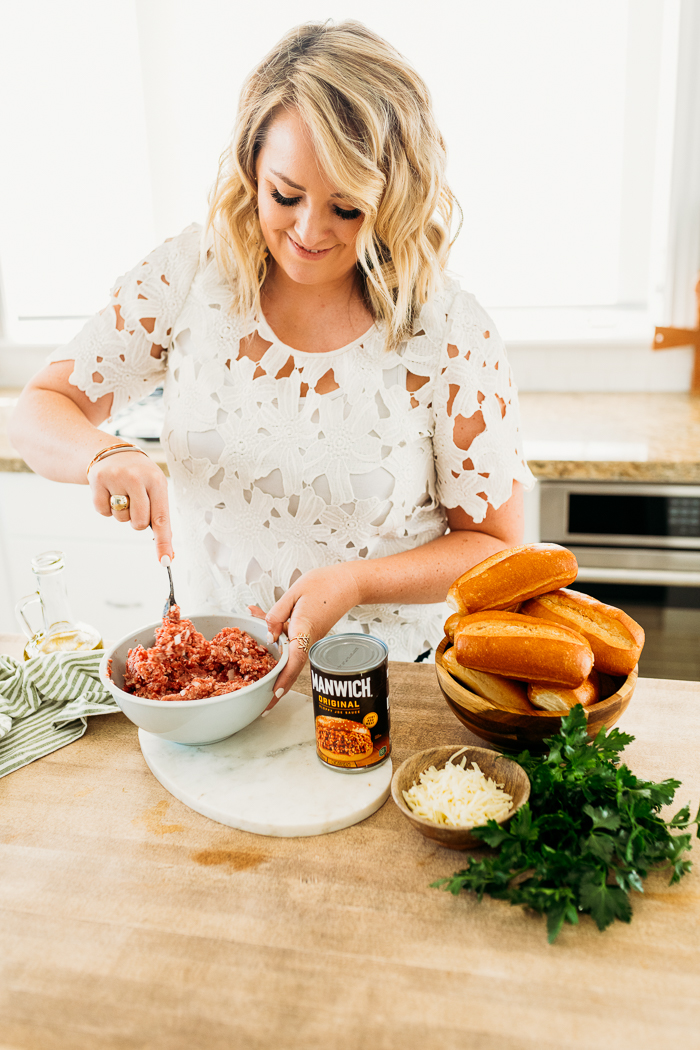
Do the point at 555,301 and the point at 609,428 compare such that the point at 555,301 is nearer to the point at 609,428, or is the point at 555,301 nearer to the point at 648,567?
the point at 609,428

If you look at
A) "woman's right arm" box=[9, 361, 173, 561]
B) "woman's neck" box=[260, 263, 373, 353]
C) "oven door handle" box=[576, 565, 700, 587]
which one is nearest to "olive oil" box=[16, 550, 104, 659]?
"woman's right arm" box=[9, 361, 173, 561]

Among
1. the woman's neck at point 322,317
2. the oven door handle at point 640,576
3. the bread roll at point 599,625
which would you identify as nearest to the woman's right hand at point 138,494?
the woman's neck at point 322,317

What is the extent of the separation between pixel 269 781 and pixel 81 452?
23.8 inches

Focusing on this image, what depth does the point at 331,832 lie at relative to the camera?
0.79 m

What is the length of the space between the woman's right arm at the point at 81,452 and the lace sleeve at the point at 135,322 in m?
0.03

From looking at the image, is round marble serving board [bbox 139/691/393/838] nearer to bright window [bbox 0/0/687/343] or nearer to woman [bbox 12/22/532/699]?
woman [bbox 12/22/532/699]

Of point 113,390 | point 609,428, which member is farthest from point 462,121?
point 113,390

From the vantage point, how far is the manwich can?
804 mm

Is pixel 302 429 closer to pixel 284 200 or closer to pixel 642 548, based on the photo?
pixel 284 200

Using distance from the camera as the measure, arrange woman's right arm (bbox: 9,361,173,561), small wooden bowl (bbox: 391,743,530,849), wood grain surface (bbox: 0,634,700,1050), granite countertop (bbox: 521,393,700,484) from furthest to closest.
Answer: granite countertop (bbox: 521,393,700,484), woman's right arm (bbox: 9,361,173,561), small wooden bowl (bbox: 391,743,530,849), wood grain surface (bbox: 0,634,700,1050)

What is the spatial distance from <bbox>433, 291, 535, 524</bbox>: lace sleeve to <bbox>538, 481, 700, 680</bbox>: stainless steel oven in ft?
2.39

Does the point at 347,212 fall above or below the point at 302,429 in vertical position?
above

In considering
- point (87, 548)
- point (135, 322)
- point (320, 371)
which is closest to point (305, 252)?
point (320, 371)

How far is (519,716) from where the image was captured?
2.60ft
